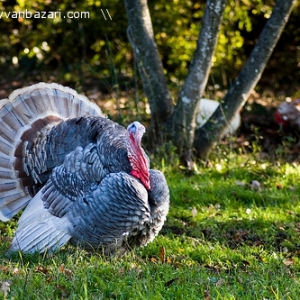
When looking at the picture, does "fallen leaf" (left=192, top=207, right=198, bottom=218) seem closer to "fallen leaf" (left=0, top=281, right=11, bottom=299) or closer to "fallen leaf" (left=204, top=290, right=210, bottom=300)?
"fallen leaf" (left=204, top=290, right=210, bottom=300)

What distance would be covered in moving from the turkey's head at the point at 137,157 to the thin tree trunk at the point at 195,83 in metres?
2.66

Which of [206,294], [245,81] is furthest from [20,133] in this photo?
[245,81]

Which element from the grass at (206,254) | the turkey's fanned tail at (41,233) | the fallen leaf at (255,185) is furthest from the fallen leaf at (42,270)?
the fallen leaf at (255,185)

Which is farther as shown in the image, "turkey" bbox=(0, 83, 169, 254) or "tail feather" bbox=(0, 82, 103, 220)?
"tail feather" bbox=(0, 82, 103, 220)

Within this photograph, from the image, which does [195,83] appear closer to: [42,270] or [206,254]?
[206,254]

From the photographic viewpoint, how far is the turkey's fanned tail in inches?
194

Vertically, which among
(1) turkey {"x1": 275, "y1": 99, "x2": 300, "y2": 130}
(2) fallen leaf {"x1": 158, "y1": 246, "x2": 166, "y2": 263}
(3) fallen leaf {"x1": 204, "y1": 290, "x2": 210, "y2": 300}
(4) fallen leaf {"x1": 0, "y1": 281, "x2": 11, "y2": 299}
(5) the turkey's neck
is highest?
(5) the turkey's neck

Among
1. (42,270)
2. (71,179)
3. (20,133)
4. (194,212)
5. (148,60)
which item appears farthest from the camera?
(148,60)

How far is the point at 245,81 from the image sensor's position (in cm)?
781

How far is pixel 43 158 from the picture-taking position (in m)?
5.45

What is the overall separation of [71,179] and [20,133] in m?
0.82

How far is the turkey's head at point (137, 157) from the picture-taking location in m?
4.94

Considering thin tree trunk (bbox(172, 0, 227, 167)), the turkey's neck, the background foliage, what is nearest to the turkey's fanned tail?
the turkey's neck

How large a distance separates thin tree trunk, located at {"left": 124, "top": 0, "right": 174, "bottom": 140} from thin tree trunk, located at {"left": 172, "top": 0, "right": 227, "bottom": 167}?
27 cm
